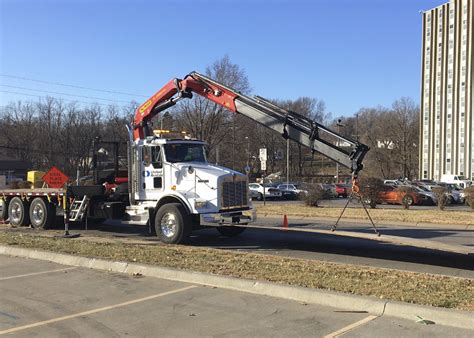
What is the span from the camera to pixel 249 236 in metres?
14.8

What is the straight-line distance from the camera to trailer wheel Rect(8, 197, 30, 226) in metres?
17.3

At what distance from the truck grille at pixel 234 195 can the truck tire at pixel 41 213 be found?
22.3 ft

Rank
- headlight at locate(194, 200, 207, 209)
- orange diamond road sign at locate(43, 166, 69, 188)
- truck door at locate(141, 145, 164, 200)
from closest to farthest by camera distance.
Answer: headlight at locate(194, 200, 207, 209)
truck door at locate(141, 145, 164, 200)
orange diamond road sign at locate(43, 166, 69, 188)

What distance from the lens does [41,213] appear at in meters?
16.6

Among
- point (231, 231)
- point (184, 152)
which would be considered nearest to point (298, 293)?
point (184, 152)

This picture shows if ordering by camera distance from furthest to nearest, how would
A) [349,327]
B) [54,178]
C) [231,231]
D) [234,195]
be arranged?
[54,178] < [231,231] < [234,195] < [349,327]

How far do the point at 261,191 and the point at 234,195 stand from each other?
3378 cm

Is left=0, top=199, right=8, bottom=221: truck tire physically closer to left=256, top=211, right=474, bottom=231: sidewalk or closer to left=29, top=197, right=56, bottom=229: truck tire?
left=29, top=197, right=56, bottom=229: truck tire

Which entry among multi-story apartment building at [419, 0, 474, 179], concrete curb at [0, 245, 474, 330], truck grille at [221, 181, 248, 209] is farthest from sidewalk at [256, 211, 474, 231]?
multi-story apartment building at [419, 0, 474, 179]

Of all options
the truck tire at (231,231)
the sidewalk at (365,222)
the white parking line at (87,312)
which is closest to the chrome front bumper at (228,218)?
the truck tire at (231,231)

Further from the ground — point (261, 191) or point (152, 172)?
point (152, 172)

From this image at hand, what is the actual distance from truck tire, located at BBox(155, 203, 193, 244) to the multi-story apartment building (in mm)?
70723

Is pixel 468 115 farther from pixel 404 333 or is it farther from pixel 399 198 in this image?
pixel 404 333

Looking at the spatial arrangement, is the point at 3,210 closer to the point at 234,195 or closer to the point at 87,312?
the point at 234,195
